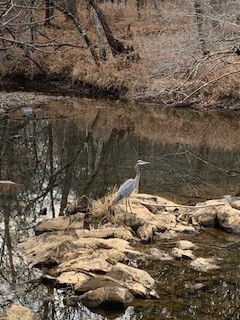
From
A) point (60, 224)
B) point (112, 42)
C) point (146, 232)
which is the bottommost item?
point (146, 232)

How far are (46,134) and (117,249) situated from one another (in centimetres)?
724

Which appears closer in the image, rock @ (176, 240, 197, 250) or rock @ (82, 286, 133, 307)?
Result: rock @ (82, 286, 133, 307)

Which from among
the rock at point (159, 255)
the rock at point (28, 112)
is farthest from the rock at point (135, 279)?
the rock at point (28, 112)

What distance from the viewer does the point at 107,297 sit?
17.7 feet

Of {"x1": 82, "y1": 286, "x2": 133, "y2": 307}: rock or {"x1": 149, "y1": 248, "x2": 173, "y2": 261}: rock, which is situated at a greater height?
{"x1": 82, "y1": 286, "x2": 133, "y2": 307}: rock

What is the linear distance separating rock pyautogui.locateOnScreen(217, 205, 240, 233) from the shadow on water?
23 centimetres

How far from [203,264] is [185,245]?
1.72 ft

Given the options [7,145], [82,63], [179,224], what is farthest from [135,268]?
[82,63]

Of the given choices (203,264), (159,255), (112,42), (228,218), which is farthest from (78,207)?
(112,42)

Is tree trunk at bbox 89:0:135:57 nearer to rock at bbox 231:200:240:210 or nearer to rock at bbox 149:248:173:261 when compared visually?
rock at bbox 231:200:240:210

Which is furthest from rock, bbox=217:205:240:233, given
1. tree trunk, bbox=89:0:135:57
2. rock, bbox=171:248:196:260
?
tree trunk, bbox=89:0:135:57

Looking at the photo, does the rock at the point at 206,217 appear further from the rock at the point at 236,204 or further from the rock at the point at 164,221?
the rock at the point at 236,204

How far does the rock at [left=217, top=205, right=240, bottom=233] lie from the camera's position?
25.4 ft

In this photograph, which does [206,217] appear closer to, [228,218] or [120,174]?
[228,218]
